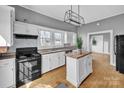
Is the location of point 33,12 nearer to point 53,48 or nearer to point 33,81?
point 53,48

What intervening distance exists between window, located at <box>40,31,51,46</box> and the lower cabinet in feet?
2.58

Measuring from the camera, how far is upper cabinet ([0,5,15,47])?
194 centimetres

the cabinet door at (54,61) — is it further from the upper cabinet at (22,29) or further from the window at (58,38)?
the upper cabinet at (22,29)

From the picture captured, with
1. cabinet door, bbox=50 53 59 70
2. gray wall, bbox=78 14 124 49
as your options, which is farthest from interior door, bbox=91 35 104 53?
cabinet door, bbox=50 53 59 70

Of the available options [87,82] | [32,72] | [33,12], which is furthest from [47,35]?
[87,82]

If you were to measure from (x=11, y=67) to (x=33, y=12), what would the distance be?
2376 mm

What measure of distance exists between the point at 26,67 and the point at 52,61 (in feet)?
3.81

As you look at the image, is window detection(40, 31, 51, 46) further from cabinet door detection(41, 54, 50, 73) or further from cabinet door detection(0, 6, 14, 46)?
cabinet door detection(0, 6, 14, 46)

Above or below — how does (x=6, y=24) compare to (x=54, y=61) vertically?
above

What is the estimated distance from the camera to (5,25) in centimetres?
200

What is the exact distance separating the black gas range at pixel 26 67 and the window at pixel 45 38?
909mm

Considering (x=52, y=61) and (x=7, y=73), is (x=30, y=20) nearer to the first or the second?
(x=52, y=61)

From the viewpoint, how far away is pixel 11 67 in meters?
2.09

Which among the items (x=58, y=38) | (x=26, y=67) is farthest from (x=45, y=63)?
(x=58, y=38)
